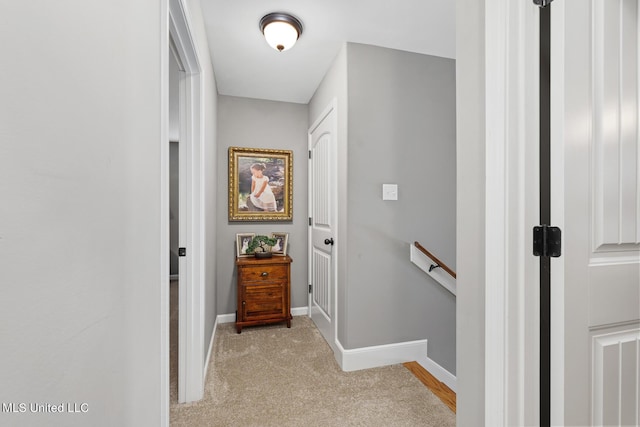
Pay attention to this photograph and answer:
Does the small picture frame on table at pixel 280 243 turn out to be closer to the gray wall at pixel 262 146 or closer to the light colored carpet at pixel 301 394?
the gray wall at pixel 262 146

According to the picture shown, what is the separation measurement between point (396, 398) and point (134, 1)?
2.21 metres

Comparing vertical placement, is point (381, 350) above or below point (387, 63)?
below

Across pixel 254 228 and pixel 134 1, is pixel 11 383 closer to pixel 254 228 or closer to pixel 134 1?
pixel 134 1

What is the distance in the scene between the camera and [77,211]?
0.50 metres

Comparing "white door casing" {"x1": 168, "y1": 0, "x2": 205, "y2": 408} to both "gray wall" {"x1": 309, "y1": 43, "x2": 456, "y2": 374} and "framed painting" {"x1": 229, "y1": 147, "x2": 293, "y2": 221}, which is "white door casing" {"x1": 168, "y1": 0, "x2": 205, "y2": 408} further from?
"framed painting" {"x1": 229, "y1": 147, "x2": 293, "y2": 221}

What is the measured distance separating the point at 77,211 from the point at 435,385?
219cm

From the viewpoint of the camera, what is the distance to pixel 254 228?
3271mm

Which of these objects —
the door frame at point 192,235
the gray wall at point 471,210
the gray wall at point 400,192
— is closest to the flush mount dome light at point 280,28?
the gray wall at point 400,192

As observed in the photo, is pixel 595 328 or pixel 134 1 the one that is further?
pixel 595 328

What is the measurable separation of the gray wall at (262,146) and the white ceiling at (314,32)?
430 mm

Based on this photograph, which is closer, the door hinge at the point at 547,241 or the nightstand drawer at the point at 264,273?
the door hinge at the point at 547,241

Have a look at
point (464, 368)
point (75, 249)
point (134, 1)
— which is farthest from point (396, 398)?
point (134, 1)

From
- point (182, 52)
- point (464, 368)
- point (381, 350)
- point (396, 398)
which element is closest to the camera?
point (464, 368)

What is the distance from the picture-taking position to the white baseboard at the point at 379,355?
7.05 feet
